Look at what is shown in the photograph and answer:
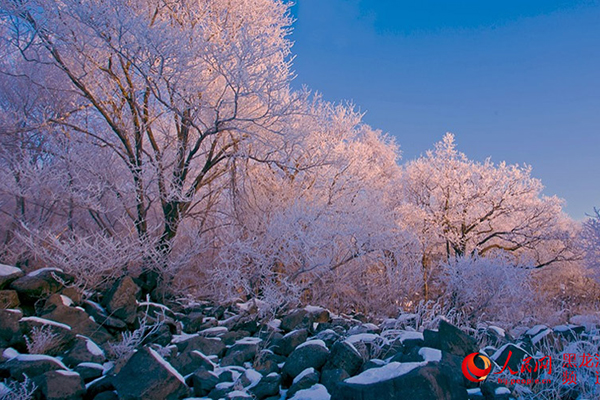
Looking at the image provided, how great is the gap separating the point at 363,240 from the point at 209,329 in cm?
367

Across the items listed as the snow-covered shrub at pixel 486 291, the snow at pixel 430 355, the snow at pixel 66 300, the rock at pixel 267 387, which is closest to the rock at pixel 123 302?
the snow at pixel 66 300

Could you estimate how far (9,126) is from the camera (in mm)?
8523

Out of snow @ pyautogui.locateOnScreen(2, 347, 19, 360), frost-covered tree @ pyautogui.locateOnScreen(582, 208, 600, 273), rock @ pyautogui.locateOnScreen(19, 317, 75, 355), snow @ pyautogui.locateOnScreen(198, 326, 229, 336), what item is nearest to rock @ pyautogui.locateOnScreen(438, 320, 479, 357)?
snow @ pyautogui.locateOnScreen(198, 326, 229, 336)

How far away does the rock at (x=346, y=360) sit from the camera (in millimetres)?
3838

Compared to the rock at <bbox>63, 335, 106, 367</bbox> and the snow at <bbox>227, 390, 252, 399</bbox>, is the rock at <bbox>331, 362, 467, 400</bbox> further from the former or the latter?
the rock at <bbox>63, 335, 106, 367</bbox>

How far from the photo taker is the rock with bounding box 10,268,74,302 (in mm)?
5496

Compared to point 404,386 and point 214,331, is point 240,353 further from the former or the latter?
point 404,386

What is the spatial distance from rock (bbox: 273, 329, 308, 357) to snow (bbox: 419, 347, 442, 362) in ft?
5.33

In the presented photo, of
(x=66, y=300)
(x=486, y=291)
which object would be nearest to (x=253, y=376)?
(x=66, y=300)

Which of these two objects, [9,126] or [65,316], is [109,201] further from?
[65,316]

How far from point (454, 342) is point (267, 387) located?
1.81m

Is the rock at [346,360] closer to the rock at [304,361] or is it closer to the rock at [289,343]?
the rock at [304,361]

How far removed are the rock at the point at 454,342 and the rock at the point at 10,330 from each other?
4285mm

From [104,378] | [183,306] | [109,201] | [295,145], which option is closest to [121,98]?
[109,201]
